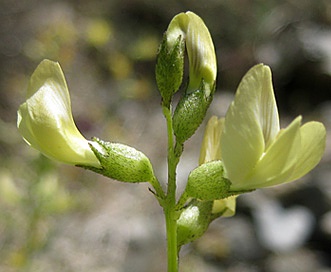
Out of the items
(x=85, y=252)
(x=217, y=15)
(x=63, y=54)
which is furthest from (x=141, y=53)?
(x=85, y=252)

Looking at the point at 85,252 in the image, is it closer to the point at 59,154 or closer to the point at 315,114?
the point at 315,114

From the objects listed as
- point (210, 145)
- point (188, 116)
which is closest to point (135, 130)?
point (210, 145)

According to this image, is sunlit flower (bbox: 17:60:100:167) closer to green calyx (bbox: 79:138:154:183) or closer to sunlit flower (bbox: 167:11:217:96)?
green calyx (bbox: 79:138:154:183)

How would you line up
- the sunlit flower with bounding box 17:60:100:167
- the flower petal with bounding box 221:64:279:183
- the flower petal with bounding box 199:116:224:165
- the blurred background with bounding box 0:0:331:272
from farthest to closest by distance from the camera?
the blurred background with bounding box 0:0:331:272, the flower petal with bounding box 199:116:224:165, the sunlit flower with bounding box 17:60:100:167, the flower petal with bounding box 221:64:279:183

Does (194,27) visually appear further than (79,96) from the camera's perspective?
No

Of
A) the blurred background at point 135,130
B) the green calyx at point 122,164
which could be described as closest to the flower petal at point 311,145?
the green calyx at point 122,164

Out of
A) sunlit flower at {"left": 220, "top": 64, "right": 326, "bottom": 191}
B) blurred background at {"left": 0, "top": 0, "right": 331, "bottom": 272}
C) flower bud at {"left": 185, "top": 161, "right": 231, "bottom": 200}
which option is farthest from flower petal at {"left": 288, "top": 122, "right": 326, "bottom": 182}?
blurred background at {"left": 0, "top": 0, "right": 331, "bottom": 272}
